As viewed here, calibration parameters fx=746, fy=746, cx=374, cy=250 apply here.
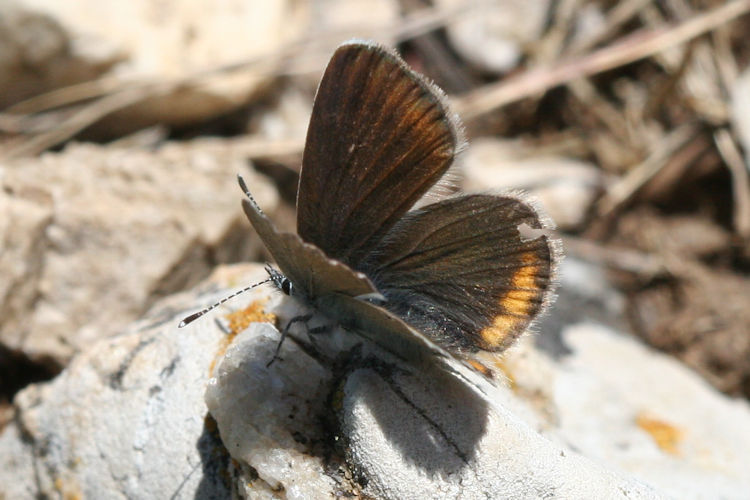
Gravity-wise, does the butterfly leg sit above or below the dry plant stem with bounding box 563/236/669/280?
above

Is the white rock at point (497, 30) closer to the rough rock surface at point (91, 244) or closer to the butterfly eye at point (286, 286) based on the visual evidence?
the rough rock surface at point (91, 244)

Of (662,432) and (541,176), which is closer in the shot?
(662,432)

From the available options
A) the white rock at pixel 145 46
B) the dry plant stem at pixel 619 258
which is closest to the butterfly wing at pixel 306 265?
the dry plant stem at pixel 619 258

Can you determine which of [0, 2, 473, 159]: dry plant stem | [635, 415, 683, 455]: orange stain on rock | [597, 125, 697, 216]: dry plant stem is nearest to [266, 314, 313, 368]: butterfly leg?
[635, 415, 683, 455]: orange stain on rock

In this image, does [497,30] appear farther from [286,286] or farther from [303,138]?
[286,286]

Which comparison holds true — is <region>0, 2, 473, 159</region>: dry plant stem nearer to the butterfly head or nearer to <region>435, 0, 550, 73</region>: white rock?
<region>435, 0, 550, 73</region>: white rock

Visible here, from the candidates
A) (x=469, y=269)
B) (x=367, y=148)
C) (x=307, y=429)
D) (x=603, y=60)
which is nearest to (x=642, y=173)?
(x=603, y=60)
